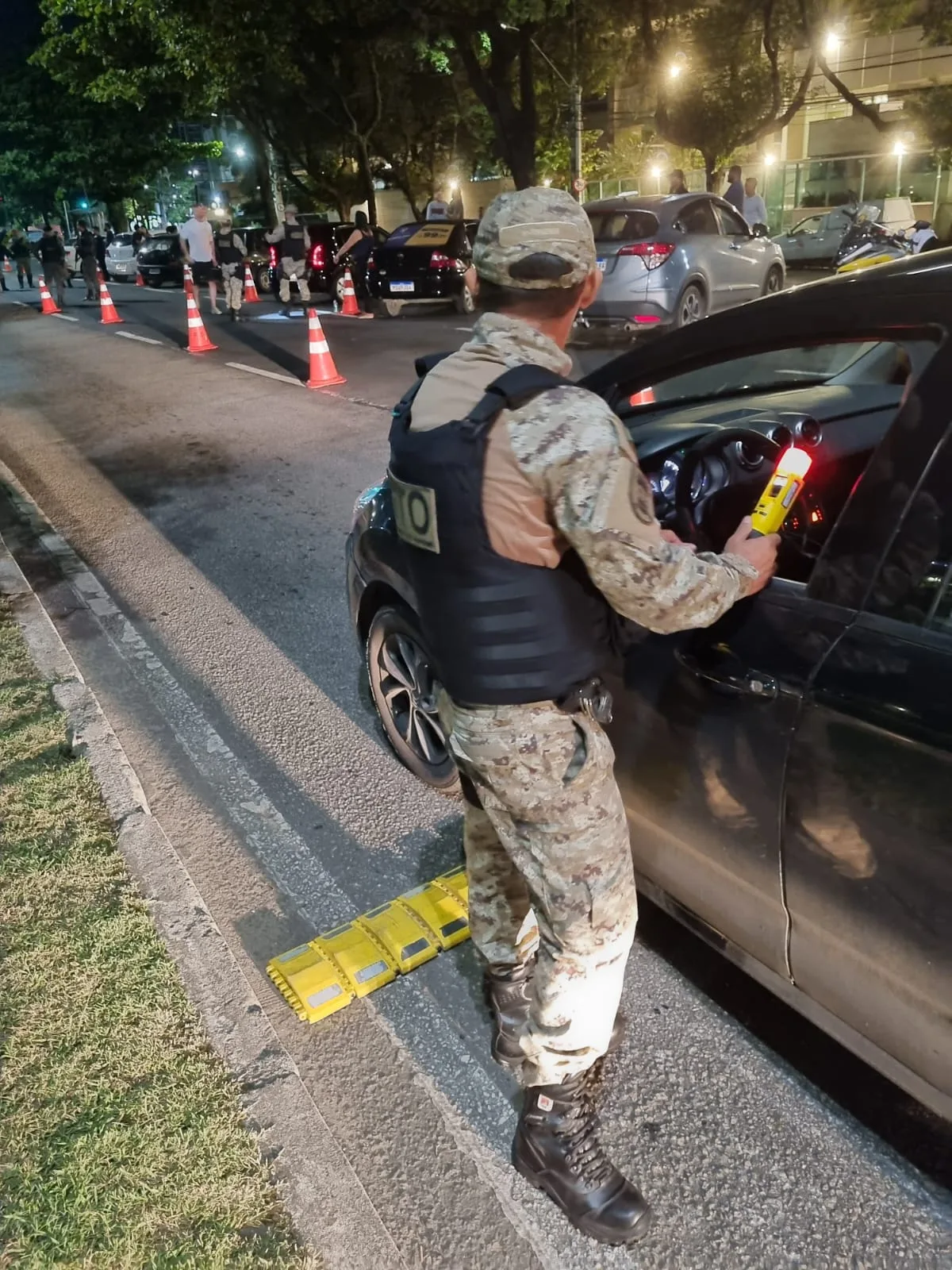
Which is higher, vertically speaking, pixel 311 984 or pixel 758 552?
pixel 758 552

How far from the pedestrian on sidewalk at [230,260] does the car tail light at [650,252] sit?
864cm

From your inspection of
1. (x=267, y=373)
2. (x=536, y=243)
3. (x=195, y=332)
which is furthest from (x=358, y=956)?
(x=195, y=332)

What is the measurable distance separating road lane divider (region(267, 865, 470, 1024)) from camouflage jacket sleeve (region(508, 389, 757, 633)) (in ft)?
4.51

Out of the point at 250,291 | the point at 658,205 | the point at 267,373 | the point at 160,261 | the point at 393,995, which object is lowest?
the point at 393,995

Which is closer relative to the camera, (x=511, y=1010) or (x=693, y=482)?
(x=511, y=1010)

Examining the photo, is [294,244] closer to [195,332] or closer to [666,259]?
[195,332]

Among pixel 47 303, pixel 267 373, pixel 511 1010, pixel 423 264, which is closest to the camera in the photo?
pixel 511 1010

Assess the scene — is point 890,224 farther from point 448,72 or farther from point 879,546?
point 879,546

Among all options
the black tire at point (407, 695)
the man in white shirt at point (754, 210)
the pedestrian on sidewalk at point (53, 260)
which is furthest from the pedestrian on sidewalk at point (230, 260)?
the black tire at point (407, 695)

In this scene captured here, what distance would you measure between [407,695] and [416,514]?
1825mm

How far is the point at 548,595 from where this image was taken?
165 centimetres

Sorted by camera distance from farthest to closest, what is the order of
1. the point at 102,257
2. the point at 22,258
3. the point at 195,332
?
the point at 102,257 → the point at 22,258 → the point at 195,332

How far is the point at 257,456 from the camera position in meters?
8.06

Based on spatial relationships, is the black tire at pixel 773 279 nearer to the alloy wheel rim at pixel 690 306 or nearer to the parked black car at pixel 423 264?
the alloy wheel rim at pixel 690 306
